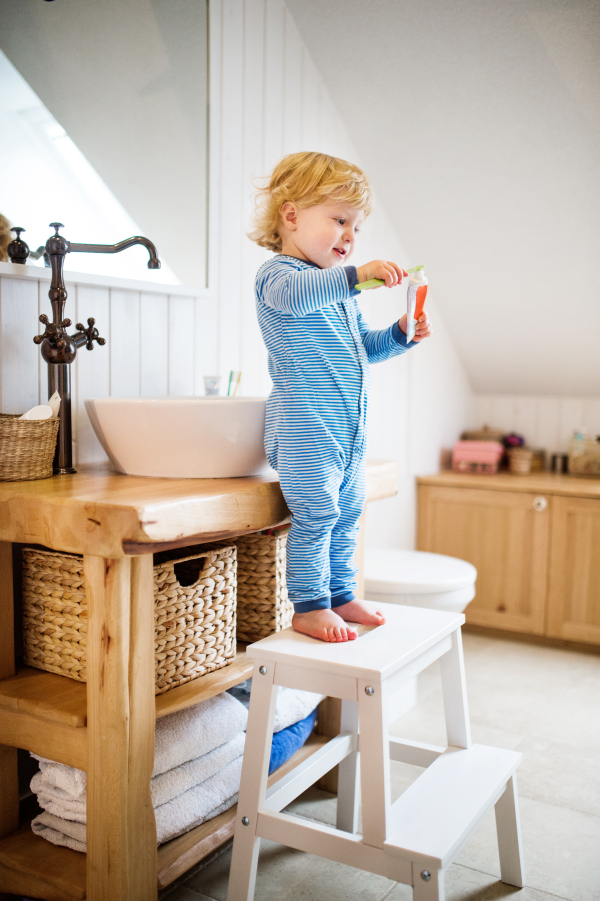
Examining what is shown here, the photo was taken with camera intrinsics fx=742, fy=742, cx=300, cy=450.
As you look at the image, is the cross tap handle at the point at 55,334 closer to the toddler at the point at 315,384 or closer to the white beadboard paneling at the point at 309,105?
the toddler at the point at 315,384

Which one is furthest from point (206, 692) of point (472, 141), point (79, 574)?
point (472, 141)

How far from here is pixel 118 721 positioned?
1.12 m

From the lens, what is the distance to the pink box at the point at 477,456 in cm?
319

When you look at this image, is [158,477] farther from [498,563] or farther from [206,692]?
[498,563]

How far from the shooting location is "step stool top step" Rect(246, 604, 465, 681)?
116 centimetres

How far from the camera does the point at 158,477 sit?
1372 millimetres

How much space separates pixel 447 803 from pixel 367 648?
0.89ft

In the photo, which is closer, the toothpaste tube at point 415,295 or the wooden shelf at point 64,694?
the wooden shelf at point 64,694

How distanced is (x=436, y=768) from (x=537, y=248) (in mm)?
1942

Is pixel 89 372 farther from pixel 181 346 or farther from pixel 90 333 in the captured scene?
pixel 181 346

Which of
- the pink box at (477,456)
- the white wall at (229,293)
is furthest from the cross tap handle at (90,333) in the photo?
the pink box at (477,456)

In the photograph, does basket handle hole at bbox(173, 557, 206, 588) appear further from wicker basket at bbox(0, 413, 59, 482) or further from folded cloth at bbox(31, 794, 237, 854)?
folded cloth at bbox(31, 794, 237, 854)

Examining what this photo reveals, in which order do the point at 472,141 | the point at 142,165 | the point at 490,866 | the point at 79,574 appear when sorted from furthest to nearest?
the point at 472,141
the point at 142,165
the point at 490,866
the point at 79,574

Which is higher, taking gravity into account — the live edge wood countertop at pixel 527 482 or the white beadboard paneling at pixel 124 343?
the white beadboard paneling at pixel 124 343
